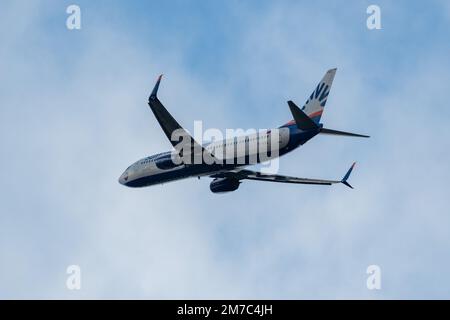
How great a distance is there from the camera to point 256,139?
7325 cm

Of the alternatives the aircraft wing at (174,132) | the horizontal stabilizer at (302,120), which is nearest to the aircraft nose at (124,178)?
the aircraft wing at (174,132)

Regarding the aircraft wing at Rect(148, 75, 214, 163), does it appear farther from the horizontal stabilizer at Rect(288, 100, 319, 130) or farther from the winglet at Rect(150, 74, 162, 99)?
the horizontal stabilizer at Rect(288, 100, 319, 130)

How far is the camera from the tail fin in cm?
7788

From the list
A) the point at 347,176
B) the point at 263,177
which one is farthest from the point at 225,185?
the point at 347,176

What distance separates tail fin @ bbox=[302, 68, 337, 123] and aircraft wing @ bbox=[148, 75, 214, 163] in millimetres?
10458

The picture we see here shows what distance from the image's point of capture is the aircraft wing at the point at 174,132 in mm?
67125

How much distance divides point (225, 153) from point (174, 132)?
6154 mm

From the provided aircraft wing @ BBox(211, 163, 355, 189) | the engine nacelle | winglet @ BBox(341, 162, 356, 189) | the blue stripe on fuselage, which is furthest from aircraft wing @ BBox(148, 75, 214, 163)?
winglet @ BBox(341, 162, 356, 189)

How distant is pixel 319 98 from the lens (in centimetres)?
7819

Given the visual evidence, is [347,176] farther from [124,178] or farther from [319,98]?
[124,178]
